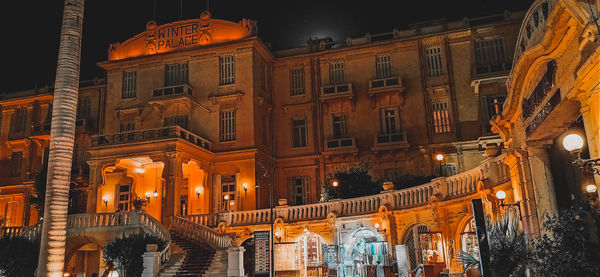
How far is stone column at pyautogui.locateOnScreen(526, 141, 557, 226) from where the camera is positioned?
1191cm

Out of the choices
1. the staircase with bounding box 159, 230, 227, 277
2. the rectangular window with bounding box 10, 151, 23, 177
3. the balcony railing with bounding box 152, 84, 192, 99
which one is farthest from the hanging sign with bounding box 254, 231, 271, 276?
the rectangular window with bounding box 10, 151, 23, 177

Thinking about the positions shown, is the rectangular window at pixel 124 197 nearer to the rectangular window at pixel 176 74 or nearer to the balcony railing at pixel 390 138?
the rectangular window at pixel 176 74

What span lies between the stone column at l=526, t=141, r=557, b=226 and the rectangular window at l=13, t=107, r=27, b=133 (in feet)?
121

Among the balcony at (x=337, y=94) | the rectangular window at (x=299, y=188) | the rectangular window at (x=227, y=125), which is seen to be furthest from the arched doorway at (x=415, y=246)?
the rectangular window at (x=227, y=125)

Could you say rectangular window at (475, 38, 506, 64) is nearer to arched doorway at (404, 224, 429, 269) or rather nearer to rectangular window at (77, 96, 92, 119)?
arched doorway at (404, 224, 429, 269)

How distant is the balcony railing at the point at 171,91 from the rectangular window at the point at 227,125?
2698 millimetres

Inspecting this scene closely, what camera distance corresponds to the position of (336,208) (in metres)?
24.5

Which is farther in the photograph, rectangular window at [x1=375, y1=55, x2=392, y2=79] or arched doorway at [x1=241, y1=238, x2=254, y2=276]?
rectangular window at [x1=375, y1=55, x2=392, y2=79]

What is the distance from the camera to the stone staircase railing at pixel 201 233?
23.1 metres

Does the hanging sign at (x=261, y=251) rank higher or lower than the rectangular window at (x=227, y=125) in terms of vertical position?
lower

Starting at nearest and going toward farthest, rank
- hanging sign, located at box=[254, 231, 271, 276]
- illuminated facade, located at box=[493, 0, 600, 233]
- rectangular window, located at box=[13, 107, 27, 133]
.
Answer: illuminated facade, located at box=[493, 0, 600, 233]
hanging sign, located at box=[254, 231, 271, 276]
rectangular window, located at box=[13, 107, 27, 133]

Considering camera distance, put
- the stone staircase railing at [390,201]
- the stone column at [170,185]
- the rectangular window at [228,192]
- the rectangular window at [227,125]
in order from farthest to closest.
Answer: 1. the rectangular window at [227,125]
2. the rectangular window at [228,192]
3. the stone column at [170,185]
4. the stone staircase railing at [390,201]

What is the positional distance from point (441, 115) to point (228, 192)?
1399cm

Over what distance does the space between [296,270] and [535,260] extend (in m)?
16.1
